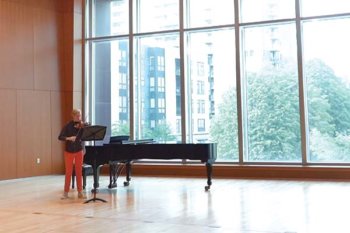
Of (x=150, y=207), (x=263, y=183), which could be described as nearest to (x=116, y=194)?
(x=150, y=207)

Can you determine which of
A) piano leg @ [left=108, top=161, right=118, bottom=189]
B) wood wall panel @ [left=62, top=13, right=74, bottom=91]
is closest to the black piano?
piano leg @ [left=108, top=161, right=118, bottom=189]

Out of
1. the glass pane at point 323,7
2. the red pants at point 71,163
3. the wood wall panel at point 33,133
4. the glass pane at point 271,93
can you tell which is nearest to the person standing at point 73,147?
the red pants at point 71,163

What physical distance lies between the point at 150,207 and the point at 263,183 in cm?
301

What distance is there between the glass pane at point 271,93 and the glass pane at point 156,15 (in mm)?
1771

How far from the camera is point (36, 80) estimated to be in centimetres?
1016

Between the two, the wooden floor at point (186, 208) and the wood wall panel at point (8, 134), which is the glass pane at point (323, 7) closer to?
the wooden floor at point (186, 208)

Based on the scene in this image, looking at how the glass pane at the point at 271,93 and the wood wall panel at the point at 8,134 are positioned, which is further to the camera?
the wood wall panel at the point at 8,134

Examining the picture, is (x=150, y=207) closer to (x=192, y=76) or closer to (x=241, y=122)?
(x=241, y=122)

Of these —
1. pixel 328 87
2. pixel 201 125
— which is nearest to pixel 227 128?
pixel 201 125

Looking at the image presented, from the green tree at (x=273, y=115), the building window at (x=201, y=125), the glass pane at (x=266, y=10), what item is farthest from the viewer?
the building window at (x=201, y=125)

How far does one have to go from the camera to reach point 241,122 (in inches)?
376

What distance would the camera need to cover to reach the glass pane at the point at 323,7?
887 cm

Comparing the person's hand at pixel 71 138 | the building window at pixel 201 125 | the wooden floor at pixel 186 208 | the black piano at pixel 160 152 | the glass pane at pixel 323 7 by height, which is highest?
the glass pane at pixel 323 7

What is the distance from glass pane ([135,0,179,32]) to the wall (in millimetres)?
1626
